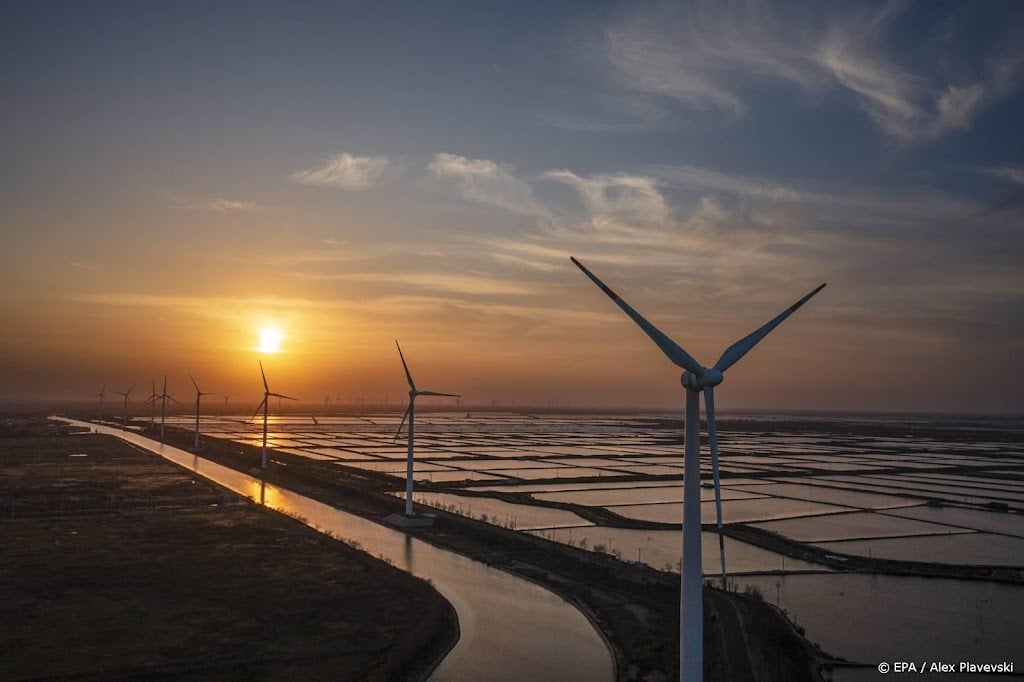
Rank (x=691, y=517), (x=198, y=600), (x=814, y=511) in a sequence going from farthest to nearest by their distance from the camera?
1. (x=814, y=511)
2. (x=198, y=600)
3. (x=691, y=517)

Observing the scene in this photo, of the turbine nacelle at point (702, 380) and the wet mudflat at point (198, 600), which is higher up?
the turbine nacelle at point (702, 380)

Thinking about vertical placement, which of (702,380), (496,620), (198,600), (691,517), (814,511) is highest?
(702,380)

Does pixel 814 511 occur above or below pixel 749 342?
below

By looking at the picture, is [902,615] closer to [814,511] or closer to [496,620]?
[496,620]

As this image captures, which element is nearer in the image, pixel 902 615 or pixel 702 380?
pixel 702 380

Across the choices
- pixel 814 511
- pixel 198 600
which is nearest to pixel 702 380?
pixel 198 600

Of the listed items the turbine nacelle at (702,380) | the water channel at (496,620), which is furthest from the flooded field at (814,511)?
the turbine nacelle at (702,380)

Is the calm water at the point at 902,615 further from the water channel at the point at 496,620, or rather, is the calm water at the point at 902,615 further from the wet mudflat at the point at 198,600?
the wet mudflat at the point at 198,600
